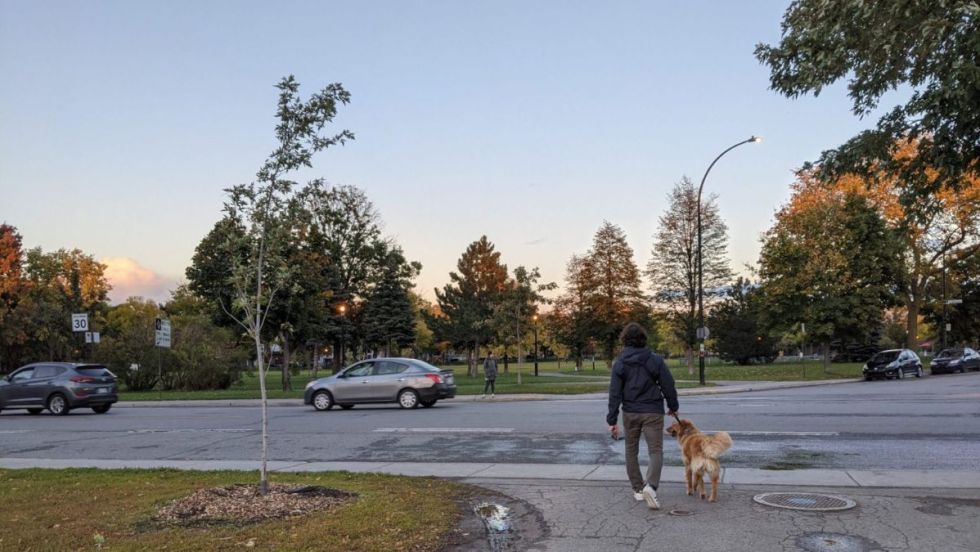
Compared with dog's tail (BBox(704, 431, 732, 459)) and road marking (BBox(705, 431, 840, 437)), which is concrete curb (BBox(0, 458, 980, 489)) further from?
road marking (BBox(705, 431, 840, 437))

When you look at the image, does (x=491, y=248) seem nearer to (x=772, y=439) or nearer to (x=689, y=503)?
(x=772, y=439)

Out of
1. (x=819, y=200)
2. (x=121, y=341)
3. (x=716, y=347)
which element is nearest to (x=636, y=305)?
(x=716, y=347)

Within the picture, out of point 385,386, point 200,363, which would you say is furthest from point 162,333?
point 385,386

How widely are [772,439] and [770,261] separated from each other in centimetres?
3256

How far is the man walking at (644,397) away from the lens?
22.9 ft

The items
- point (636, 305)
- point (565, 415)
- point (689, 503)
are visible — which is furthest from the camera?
point (636, 305)

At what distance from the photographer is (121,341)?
36.5 meters

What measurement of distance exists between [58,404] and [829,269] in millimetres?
37365

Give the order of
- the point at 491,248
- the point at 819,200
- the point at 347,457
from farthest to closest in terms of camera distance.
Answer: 1. the point at 491,248
2. the point at 819,200
3. the point at 347,457

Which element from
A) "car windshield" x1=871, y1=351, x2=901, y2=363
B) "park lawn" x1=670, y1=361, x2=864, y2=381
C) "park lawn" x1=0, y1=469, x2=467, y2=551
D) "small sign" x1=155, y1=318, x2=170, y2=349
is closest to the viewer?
"park lawn" x1=0, y1=469, x2=467, y2=551

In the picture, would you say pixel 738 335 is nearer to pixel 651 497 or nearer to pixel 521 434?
pixel 521 434

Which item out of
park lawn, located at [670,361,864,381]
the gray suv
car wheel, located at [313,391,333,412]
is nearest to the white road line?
the gray suv

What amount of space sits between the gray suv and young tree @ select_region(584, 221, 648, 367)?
46.1 meters

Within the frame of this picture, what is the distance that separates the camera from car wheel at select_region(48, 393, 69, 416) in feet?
71.8
